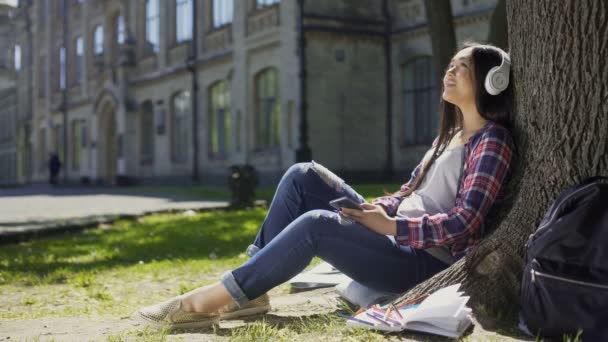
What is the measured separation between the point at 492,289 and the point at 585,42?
119 centimetres

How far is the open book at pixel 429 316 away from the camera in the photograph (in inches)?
122

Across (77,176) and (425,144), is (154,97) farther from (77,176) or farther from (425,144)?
(425,144)

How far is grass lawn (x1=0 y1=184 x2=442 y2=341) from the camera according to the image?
3672 millimetres

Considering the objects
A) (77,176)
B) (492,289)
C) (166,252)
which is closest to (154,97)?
(77,176)

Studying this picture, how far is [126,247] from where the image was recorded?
841 centimetres

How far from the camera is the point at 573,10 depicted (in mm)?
3242

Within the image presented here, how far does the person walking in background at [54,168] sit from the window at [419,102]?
22049 mm

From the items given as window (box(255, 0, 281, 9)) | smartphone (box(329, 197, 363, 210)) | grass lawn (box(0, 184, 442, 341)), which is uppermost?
window (box(255, 0, 281, 9))

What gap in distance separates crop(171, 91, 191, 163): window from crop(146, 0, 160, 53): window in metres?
3.05

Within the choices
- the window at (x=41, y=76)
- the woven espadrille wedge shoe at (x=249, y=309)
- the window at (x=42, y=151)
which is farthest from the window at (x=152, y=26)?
the woven espadrille wedge shoe at (x=249, y=309)

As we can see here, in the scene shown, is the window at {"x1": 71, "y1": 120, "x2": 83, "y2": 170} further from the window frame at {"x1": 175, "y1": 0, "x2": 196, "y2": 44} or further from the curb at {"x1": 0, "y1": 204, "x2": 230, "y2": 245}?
the curb at {"x1": 0, "y1": 204, "x2": 230, "y2": 245}

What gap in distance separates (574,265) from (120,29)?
3272cm

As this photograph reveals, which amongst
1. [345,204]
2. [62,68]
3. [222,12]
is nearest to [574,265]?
[345,204]

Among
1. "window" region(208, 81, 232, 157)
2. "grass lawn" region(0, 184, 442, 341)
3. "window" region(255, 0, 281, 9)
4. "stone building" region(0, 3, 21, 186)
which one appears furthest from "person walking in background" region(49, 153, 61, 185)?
"grass lawn" region(0, 184, 442, 341)
